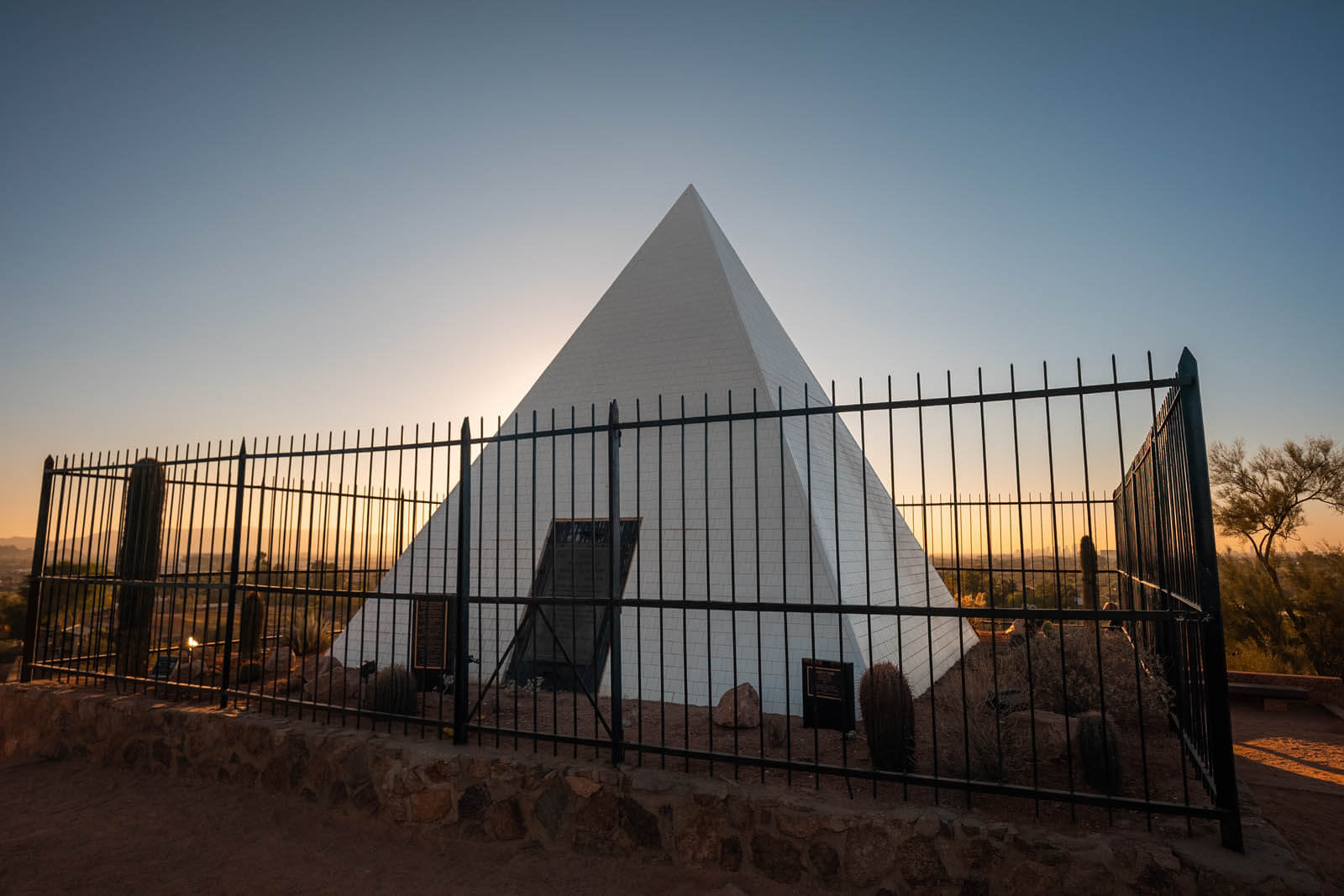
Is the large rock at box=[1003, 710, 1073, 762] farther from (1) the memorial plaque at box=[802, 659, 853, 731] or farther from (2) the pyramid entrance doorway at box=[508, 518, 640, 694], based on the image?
(2) the pyramid entrance doorway at box=[508, 518, 640, 694]

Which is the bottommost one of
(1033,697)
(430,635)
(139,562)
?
(1033,697)

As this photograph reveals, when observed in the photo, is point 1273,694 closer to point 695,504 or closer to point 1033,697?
point 1033,697

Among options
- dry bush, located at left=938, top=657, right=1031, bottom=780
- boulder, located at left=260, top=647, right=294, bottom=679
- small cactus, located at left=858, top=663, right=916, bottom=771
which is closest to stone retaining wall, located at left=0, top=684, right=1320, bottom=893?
dry bush, located at left=938, top=657, right=1031, bottom=780

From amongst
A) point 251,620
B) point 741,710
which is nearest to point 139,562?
point 251,620

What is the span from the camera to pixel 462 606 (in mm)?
5512

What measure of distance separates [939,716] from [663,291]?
712cm

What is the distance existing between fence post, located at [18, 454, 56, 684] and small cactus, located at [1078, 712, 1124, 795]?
10278mm

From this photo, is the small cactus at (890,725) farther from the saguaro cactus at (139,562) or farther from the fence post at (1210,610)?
the saguaro cactus at (139,562)

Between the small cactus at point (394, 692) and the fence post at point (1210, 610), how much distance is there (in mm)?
5798

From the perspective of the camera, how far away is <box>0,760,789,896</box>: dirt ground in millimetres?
4414

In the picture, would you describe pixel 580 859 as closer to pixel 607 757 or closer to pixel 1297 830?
pixel 607 757

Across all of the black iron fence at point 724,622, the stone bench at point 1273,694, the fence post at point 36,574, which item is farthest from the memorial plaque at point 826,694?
the fence post at point 36,574

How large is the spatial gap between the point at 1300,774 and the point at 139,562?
1269 centimetres

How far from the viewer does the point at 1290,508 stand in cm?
1834
